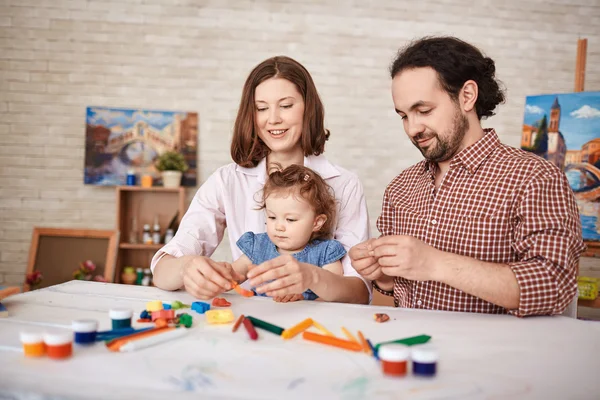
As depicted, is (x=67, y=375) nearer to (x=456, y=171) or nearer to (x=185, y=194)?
(x=456, y=171)

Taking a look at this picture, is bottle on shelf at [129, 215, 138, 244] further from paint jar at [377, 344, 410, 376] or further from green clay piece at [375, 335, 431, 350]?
paint jar at [377, 344, 410, 376]

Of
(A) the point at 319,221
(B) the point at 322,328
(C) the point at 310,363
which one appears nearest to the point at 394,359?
(C) the point at 310,363

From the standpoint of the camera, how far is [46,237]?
446 centimetres

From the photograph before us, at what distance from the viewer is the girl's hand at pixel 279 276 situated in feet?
4.29

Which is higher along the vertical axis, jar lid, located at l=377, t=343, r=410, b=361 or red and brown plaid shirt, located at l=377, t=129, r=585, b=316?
red and brown plaid shirt, located at l=377, t=129, r=585, b=316

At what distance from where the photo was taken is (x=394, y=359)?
2.84 feet

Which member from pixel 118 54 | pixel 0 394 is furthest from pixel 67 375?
pixel 118 54

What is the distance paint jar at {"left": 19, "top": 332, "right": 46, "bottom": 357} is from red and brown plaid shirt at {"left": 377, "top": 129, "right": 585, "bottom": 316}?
1.08 m

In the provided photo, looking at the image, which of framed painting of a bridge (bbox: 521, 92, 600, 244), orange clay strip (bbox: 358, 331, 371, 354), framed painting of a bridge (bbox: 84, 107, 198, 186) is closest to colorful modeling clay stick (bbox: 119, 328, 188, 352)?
orange clay strip (bbox: 358, 331, 371, 354)

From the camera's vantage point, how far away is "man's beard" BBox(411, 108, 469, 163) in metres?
1.66

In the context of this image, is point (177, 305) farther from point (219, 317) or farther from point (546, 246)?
point (546, 246)

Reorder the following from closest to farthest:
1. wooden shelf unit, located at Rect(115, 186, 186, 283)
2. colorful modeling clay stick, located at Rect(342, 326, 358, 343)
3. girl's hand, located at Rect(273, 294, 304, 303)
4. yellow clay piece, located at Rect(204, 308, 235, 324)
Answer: colorful modeling clay stick, located at Rect(342, 326, 358, 343) < yellow clay piece, located at Rect(204, 308, 235, 324) < girl's hand, located at Rect(273, 294, 304, 303) < wooden shelf unit, located at Rect(115, 186, 186, 283)

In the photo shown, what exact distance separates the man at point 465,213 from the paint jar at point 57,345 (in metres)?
0.78

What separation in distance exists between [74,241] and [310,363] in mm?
3995
